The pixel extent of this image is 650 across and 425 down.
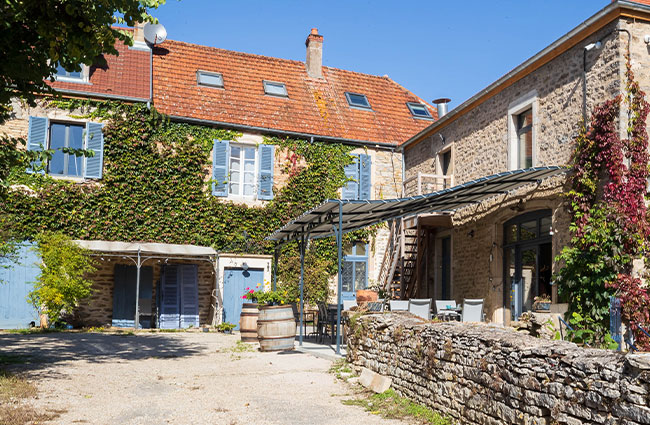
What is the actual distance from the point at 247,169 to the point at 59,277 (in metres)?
5.31

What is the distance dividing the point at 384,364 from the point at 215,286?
30.2 feet

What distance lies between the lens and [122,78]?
51.8 feet

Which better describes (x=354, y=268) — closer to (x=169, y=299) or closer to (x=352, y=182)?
(x=352, y=182)

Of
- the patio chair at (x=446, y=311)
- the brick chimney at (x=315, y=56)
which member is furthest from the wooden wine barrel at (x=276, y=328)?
the brick chimney at (x=315, y=56)

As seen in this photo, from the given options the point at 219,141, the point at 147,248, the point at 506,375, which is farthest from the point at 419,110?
the point at 506,375

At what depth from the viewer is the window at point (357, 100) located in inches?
739

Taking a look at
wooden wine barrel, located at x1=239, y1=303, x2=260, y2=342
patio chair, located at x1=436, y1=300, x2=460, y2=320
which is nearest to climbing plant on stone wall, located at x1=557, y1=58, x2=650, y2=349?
patio chair, located at x1=436, y1=300, x2=460, y2=320

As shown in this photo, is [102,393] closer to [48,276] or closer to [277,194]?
[48,276]

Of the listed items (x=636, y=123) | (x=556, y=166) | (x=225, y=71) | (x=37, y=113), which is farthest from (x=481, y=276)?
(x=37, y=113)

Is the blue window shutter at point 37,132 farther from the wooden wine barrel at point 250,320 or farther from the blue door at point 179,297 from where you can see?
the wooden wine barrel at point 250,320

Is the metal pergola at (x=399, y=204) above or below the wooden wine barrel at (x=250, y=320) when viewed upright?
above

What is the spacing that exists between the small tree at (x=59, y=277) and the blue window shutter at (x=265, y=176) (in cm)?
459

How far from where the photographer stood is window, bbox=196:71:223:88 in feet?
56.5

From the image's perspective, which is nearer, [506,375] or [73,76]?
[506,375]
